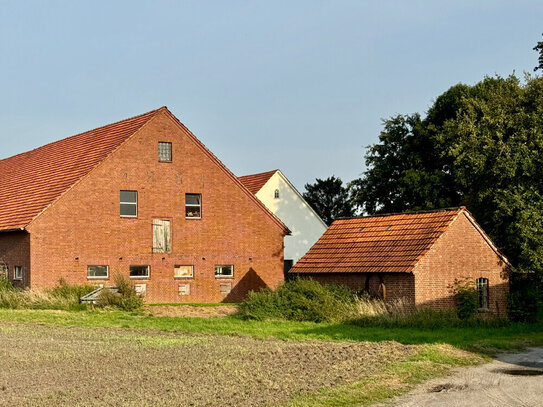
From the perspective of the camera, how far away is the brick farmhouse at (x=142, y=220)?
3909 cm

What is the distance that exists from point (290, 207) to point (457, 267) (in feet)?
105

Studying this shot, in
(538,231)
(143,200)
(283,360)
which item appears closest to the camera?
(283,360)

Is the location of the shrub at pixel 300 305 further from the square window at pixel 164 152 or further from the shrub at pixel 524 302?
the square window at pixel 164 152

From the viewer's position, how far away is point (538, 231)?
36.0 m

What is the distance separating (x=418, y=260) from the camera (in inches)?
1220

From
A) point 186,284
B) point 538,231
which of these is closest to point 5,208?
point 186,284

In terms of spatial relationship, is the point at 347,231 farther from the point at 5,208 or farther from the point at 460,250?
the point at 5,208

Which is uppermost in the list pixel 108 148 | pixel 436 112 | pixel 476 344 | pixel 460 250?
pixel 436 112

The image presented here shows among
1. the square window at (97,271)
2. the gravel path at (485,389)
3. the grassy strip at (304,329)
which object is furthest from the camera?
the square window at (97,271)

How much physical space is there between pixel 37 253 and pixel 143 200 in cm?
625

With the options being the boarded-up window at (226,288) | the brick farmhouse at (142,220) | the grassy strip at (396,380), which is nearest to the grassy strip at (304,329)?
the grassy strip at (396,380)

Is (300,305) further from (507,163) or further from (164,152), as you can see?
(164,152)

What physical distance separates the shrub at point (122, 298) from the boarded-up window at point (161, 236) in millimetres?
7889

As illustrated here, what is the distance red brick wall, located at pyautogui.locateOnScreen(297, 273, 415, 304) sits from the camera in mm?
30875
